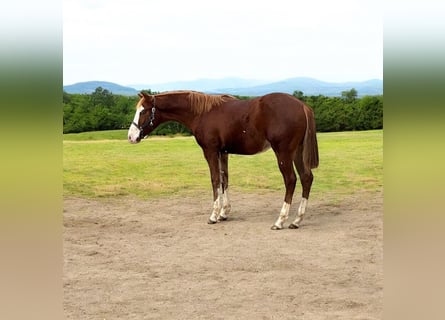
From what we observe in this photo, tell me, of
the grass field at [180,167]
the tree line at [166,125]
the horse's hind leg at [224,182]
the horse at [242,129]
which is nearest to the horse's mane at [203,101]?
the horse at [242,129]

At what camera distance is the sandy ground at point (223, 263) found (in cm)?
369

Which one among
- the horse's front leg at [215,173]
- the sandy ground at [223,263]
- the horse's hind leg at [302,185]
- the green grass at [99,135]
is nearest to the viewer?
the sandy ground at [223,263]

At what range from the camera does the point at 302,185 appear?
627 cm

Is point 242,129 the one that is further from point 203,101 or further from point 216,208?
point 216,208

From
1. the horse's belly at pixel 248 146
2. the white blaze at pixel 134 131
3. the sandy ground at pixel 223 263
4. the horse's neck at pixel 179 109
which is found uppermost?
the horse's neck at pixel 179 109

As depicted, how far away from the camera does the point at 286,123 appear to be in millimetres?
5984

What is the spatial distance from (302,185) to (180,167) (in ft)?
15.7

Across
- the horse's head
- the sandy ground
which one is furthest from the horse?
the sandy ground

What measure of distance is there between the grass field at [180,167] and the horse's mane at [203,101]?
2.80 metres

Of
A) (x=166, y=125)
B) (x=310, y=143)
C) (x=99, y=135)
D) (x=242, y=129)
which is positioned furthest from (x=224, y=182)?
(x=99, y=135)

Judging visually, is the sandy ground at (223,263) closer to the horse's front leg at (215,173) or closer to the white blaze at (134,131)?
the horse's front leg at (215,173)

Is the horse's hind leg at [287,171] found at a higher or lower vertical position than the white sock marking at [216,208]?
higher

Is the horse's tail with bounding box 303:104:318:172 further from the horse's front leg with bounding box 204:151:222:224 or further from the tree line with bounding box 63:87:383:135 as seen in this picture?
the tree line with bounding box 63:87:383:135

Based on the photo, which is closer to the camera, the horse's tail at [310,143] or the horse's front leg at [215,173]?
the horse's tail at [310,143]
